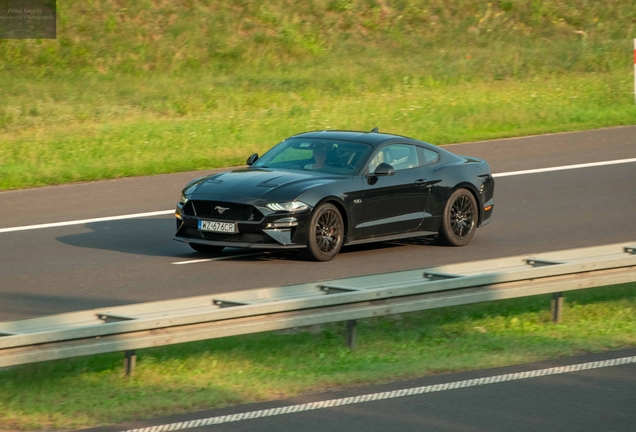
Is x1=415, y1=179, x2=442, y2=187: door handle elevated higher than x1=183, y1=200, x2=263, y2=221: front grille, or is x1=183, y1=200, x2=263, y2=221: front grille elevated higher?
x1=415, y1=179, x2=442, y2=187: door handle

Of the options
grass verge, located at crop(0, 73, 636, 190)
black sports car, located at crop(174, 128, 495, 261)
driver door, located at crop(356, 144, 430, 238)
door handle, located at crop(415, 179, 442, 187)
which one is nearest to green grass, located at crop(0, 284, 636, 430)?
black sports car, located at crop(174, 128, 495, 261)

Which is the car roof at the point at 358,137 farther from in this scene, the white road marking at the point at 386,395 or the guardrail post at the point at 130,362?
the guardrail post at the point at 130,362

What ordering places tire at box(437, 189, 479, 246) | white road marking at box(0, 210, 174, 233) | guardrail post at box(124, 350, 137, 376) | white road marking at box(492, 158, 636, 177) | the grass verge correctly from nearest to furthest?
1. guardrail post at box(124, 350, 137, 376)
2. tire at box(437, 189, 479, 246)
3. white road marking at box(0, 210, 174, 233)
4. white road marking at box(492, 158, 636, 177)
5. the grass verge

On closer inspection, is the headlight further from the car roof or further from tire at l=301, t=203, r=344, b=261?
the car roof

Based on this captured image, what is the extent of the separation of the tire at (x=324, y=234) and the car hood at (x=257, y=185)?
336mm

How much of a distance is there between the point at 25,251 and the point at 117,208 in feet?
9.63

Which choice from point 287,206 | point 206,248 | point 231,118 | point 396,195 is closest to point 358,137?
point 396,195

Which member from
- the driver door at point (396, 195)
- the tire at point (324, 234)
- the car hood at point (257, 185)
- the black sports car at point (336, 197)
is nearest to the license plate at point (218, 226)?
the black sports car at point (336, 197)

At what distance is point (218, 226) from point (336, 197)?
1.40 m

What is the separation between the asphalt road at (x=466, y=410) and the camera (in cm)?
705

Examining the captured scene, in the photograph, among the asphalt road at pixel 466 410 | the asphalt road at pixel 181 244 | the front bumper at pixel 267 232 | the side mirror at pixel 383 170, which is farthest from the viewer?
the side mirror at pixel 383 170

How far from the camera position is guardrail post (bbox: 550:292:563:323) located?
10148 millimetres

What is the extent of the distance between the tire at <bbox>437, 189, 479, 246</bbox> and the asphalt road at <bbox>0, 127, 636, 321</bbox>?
16cm

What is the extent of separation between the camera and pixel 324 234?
13.1 meters
